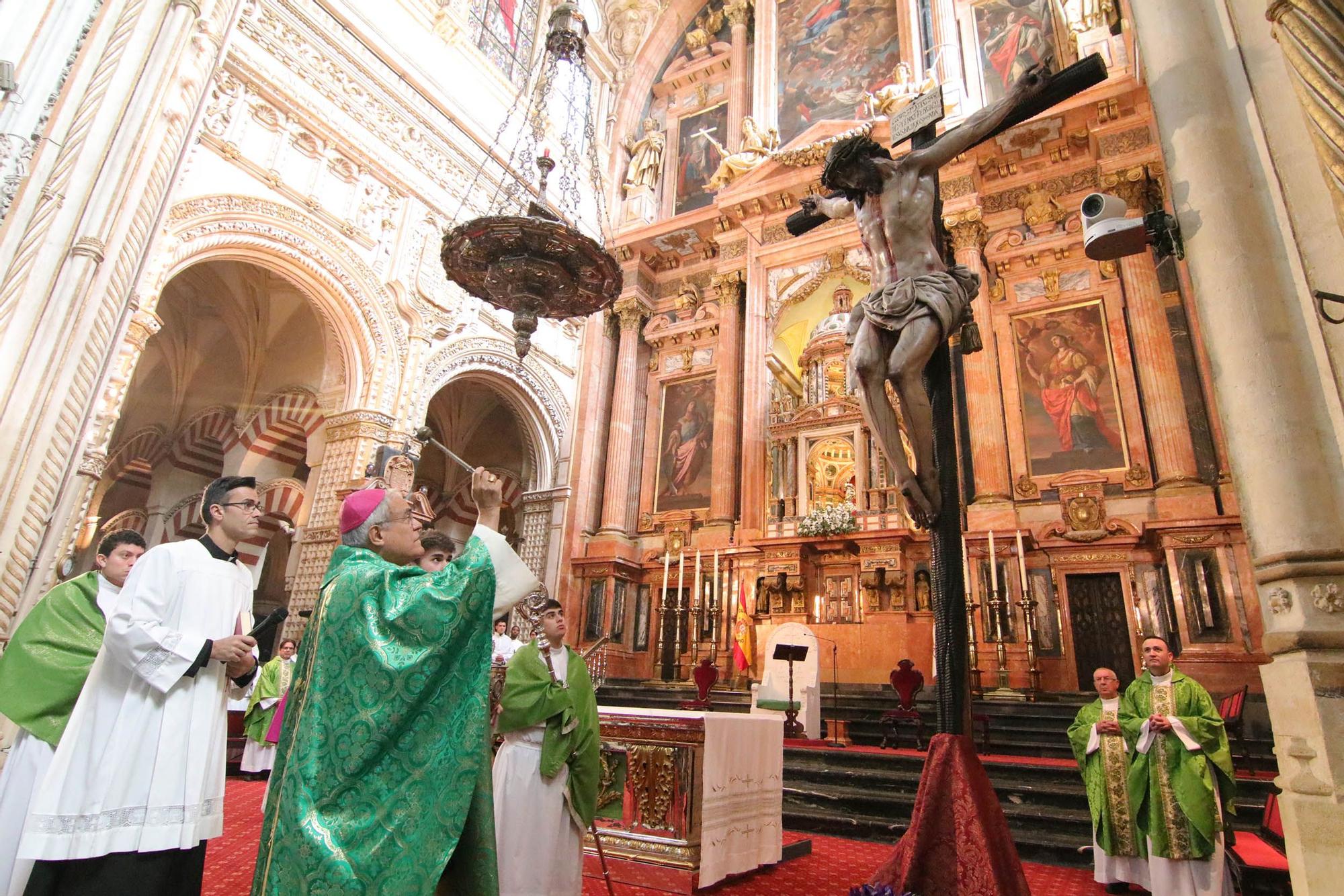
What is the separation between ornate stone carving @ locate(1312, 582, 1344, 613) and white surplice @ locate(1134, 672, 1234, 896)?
6.84 feet

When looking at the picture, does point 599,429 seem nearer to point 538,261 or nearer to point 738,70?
point 538,261

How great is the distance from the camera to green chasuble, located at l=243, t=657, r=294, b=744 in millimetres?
6855

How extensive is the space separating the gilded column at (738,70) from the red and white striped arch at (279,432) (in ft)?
29.8

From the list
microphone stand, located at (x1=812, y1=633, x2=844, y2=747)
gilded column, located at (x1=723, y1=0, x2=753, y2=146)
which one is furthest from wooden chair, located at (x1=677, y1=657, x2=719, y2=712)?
gilded column, located at (x1=723, y1=0, x2=753, y2=146)

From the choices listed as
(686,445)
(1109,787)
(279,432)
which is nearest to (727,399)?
(686,445)

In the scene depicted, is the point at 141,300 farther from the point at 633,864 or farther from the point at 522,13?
the point at 522,13

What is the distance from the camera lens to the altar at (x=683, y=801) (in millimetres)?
3643

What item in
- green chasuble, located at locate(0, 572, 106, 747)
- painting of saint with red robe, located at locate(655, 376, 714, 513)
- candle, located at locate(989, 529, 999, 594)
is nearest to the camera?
green chasuble, located at locate(0, 572, 106, 747)

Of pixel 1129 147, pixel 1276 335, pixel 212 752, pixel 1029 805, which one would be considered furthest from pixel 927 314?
pixel 1129 147

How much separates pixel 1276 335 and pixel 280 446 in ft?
39.2

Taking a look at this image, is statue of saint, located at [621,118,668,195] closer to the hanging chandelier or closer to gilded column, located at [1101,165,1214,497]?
the hanging chandelier

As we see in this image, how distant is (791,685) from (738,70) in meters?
12.3

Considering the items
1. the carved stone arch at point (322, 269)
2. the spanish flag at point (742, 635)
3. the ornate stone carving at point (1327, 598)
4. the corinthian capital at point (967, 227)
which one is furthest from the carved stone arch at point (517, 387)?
the ornate stone carving at point (1327, 598)

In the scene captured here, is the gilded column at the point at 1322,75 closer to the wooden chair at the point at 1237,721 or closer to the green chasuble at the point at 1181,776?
the green chasuble at the point at 1181,776
